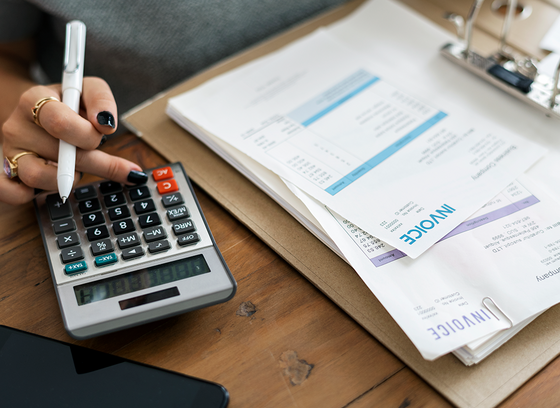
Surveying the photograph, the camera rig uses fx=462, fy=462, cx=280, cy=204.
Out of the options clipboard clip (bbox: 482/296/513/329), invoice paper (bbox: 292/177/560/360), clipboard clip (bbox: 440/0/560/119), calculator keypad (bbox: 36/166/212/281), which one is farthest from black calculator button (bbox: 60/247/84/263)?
clipboard clip (bbox: 440/0/560/119)

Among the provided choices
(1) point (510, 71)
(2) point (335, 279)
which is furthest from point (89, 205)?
(1) point (510, 71)

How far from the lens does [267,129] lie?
0.53 metres

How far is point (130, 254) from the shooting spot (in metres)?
0.42

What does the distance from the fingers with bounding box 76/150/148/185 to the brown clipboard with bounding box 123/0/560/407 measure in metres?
0.06

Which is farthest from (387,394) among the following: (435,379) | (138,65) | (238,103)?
(138,65)

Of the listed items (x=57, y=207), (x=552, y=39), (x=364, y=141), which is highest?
(x=552, y=39)

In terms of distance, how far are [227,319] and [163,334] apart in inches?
2.2

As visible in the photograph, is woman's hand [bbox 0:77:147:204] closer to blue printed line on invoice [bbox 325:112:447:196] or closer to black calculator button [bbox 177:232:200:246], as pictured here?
black calculator button [bbox 177:232:200:246]

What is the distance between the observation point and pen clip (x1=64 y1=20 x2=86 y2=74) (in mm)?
495

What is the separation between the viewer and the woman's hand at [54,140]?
45cm

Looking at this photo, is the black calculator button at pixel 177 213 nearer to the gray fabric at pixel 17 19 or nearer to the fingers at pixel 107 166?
the fingers at pixel 107 166

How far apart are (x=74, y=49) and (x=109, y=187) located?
0.16 m

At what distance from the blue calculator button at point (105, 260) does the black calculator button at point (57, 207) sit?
69 mm

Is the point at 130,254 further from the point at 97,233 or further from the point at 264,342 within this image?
the point at 264,342
